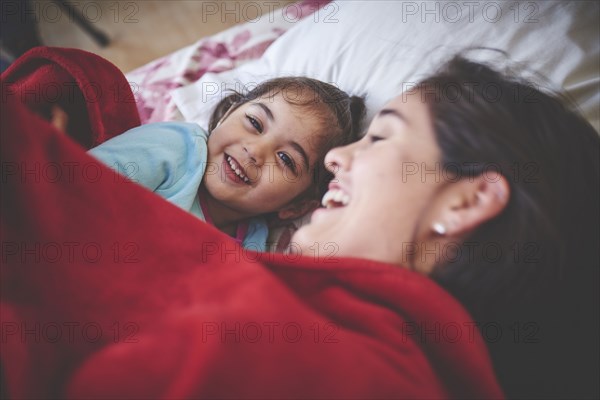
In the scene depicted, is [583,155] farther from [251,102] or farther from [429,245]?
[251,102]

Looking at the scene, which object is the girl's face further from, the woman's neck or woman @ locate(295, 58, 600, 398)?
woman @ locate(295, 58, 600, 398)

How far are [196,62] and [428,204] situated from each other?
2.87 ft

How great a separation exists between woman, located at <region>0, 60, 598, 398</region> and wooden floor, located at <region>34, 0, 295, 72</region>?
1.28 meters

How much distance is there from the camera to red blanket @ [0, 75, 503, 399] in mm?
394

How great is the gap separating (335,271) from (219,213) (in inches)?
17.6

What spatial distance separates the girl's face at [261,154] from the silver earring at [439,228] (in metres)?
0.36

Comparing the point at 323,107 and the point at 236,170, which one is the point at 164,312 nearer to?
the point at 236,170

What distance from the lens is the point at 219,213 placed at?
894 millimetres

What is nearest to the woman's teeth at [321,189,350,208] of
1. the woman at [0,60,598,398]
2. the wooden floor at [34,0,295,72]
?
the woman at [0,60,598,398]

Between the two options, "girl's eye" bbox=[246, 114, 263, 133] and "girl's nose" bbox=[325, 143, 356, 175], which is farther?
"girl's eye" bbox=[246, 114, 263, 133]

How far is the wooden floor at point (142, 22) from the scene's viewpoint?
5.30ft

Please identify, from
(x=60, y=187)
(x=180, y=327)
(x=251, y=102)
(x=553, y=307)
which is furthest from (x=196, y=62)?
(x=553, y=307)

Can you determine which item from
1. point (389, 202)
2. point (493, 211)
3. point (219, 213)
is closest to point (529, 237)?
point (493, 211)

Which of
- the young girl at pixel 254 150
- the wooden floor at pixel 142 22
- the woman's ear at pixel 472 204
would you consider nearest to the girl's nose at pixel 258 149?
Result: the young girl at pixel 254 150
